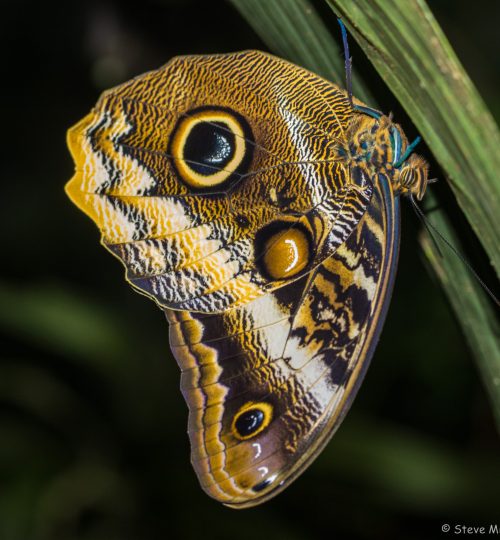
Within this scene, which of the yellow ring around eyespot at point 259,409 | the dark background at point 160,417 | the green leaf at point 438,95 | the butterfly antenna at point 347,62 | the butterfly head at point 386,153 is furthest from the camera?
the dark background at point 160,417

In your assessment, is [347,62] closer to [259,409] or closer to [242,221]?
[242,221]

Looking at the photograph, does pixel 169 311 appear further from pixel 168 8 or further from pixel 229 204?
pixel 168 8

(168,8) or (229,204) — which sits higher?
(168,8)

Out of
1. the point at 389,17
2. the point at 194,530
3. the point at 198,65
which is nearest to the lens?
the point at 389,17

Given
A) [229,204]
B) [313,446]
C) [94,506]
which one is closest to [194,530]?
[94,506]

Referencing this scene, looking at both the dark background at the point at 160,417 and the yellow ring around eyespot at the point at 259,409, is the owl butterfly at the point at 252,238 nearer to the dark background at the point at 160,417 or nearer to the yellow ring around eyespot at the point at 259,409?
the yellow ring around eyespot at the point at 259,409

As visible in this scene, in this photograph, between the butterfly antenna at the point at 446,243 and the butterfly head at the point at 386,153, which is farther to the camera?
the butterfly head at the point at 386,153

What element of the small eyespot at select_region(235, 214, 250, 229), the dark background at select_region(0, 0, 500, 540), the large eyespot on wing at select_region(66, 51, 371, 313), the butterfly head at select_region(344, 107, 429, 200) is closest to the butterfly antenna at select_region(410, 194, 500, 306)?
the butterfly head at select_region(344, 107, 429, 200)

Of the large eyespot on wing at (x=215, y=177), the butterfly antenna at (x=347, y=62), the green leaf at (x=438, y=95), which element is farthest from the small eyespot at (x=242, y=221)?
the green leaf at (x=438, y=95)

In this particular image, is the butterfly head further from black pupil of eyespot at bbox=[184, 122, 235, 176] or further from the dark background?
the dark background
